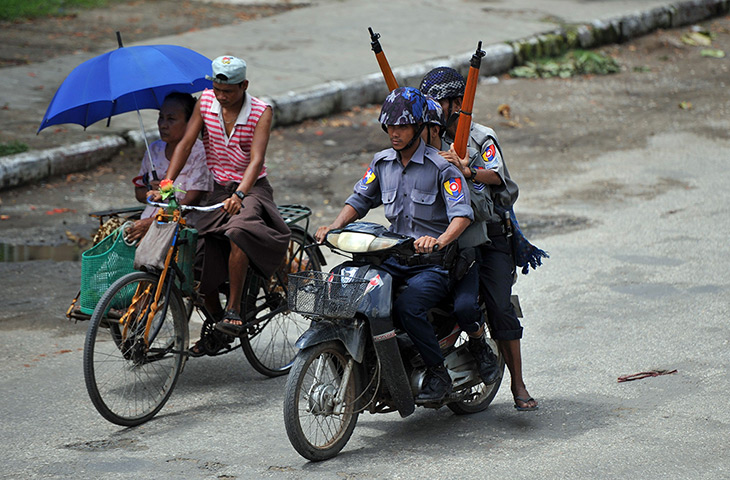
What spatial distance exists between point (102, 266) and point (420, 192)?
1814mm

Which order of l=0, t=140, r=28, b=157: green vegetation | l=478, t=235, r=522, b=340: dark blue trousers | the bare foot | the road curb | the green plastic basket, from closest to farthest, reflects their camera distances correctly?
l=478, t=235, r=522, b=340: dark blue trousers, the bare foot, the green plastic basket, l=0, t=140, r=28, b=157: green vegetation, the road curb

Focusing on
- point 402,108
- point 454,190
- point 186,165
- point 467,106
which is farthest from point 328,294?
point 186,165

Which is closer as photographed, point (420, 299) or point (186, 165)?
point (420, 299)

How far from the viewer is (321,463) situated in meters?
4.44

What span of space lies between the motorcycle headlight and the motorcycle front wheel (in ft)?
1.52

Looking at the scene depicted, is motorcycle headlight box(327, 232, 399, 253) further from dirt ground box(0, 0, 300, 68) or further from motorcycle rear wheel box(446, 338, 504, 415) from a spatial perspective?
dirt ground box(0, 0, 300, 68)

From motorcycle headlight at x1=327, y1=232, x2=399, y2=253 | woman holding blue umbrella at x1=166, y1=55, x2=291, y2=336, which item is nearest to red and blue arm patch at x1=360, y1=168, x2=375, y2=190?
motorcycle headlight at x1=327, y1=232, x2=399, y2=253

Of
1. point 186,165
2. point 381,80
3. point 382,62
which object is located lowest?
point 381,80

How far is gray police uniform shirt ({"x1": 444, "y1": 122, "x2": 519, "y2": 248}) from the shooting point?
476cm

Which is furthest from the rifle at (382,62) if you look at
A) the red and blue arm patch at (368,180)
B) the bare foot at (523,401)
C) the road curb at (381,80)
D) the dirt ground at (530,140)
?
the road curb at (381,80)

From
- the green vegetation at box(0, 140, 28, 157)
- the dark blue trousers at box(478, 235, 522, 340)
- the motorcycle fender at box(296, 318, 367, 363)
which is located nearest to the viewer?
the motorcycle fender at box(296, 318, 367, 363)

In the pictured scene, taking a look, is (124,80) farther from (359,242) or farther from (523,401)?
(523,401)

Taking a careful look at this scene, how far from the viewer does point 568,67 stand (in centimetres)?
1403

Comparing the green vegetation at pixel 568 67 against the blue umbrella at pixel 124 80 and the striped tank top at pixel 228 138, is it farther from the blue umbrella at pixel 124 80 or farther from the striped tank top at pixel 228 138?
the striped tank top at pixel 228 138
